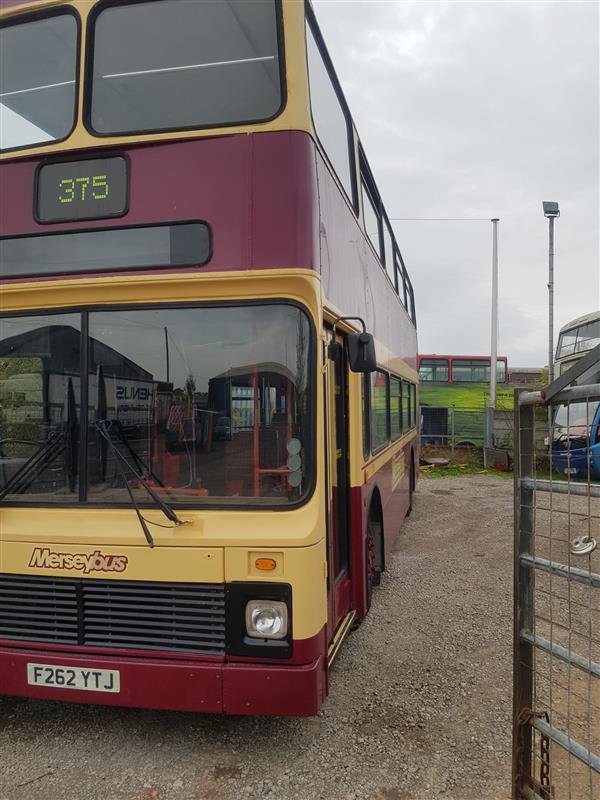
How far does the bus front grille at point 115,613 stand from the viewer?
310cm

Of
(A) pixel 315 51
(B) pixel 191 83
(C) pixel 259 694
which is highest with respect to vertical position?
(A) pixel 315 51

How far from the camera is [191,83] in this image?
3.45 m

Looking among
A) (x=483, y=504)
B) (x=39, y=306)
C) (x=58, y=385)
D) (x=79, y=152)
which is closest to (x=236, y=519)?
(x=58, y=385)

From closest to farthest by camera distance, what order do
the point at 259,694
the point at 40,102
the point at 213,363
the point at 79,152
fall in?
the point at 259,694
the point at 213,363
the point at 79,152
the point at 40,102

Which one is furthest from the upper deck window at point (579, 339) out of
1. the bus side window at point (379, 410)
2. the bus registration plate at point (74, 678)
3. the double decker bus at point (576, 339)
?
the bus registration plate at point (74, 678)

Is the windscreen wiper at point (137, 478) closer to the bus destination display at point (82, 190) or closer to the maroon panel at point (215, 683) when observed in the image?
the maroon panel at point (215, 683)

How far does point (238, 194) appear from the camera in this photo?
328 cm

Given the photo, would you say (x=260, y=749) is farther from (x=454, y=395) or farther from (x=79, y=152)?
(x=454, y=395)

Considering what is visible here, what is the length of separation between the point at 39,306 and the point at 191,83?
1470 millimetres

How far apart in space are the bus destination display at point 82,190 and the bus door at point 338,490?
1.40 m

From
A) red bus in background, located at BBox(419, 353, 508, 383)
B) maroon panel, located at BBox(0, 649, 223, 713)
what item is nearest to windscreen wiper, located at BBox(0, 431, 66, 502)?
maroon panel, located at BBox(0, 649, 223, 713)

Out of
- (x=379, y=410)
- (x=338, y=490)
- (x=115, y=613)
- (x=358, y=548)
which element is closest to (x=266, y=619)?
(x=115, y=613)

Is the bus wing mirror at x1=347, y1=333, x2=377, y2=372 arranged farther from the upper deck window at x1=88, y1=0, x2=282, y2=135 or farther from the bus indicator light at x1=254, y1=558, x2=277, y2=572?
the upper deck window at x1=88, y1=0, x2=282, y2=135

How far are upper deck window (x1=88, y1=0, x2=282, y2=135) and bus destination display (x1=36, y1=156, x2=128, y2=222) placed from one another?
22 cm
